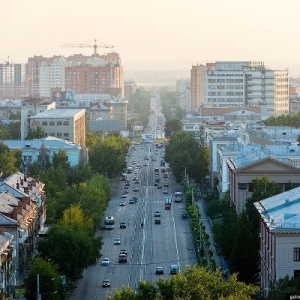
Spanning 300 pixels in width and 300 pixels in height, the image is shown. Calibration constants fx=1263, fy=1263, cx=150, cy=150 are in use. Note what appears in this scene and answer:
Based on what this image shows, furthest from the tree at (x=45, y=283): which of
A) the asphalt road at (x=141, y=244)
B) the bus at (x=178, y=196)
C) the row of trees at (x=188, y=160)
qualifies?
the row of trees at (x=188, y=160)

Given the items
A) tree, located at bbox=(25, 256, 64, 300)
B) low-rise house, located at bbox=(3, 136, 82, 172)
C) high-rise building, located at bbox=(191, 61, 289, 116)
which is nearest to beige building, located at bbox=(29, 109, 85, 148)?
low-rise house, located at bbox=(3, 136, 82, 172)

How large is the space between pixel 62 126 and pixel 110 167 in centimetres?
1347

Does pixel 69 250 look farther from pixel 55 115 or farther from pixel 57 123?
pixel 55 115

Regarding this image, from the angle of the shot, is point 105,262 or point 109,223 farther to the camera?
point 109,223

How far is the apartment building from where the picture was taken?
150 ft

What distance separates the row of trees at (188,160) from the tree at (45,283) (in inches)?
2087

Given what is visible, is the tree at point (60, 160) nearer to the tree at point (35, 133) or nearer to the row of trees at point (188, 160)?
the row of trees at point (188, 160)

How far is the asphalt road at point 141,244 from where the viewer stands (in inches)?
2248

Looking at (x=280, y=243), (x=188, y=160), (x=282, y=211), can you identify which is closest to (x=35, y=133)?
(x=188, y=160)

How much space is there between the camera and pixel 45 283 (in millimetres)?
48594

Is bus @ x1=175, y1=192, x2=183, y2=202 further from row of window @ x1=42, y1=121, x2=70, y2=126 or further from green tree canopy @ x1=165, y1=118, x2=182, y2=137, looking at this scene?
green tree canopy @ x1=165, y1=118, x2=182, y2=137

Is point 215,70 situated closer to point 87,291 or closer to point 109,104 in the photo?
point 109,104

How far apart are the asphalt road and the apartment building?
733 cm

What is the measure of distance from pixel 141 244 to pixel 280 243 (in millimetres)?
24509
